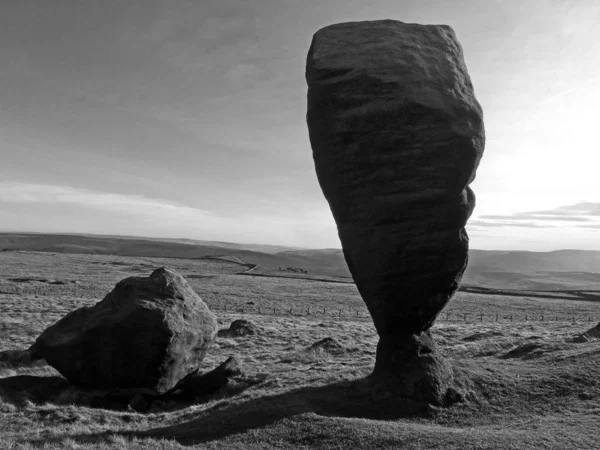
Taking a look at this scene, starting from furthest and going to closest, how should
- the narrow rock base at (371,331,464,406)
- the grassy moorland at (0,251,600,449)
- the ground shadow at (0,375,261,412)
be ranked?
the ground shadow at (0,375,261,412) < the narrow rock base at (371,331,464,406) < the grassy moorland at (0,251,600,449)

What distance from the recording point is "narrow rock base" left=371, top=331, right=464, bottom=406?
14.1 meters

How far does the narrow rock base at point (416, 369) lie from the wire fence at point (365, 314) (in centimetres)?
2972

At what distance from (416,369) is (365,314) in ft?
114

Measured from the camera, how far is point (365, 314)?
48.7m

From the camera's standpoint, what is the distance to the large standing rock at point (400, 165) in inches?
561

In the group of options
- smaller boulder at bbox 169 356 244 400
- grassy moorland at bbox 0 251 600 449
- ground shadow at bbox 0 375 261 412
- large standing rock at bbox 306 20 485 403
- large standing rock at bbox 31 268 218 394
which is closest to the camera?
grassy moorland at bbox 0 251 600 449

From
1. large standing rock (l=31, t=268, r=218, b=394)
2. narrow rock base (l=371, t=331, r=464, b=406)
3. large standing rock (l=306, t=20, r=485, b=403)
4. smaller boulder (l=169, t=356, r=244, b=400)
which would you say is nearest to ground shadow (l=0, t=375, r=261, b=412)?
smaller boulder (l=169, t=356, r=244, b=400)

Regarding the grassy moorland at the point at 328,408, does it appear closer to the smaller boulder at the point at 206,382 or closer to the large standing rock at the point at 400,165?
the smaller boulder at the point at 206,382

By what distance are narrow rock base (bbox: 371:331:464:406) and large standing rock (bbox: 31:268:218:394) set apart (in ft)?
26.0

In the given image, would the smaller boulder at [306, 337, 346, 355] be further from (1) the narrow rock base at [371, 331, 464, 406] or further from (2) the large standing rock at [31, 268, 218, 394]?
(1) the narrow rock base at [371, 331, 464, 406]

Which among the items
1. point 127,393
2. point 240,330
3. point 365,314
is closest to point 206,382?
point 127,393

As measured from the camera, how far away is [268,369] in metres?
21.3

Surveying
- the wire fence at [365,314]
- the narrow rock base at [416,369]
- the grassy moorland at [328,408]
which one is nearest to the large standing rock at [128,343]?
the grassy moorland at [328,408]

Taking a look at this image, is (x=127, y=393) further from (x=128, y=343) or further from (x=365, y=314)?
(x=365, y=314)
